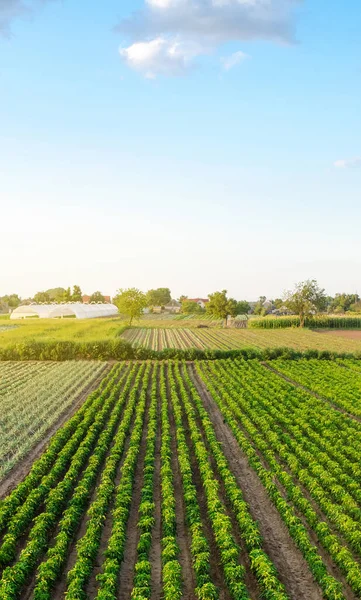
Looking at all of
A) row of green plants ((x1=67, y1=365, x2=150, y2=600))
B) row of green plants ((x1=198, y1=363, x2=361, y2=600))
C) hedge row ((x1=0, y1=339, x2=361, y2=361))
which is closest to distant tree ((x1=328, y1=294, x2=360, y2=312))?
hedge row ((x1=0, y1=339, x2=361, y2=361))

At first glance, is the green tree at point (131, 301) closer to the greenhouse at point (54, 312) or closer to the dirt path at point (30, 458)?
the greenhouse at point (54, 312)

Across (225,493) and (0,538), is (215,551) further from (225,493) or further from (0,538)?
(0,538)

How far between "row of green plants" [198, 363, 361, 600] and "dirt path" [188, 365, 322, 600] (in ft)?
0.95

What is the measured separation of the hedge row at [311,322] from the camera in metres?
84.4

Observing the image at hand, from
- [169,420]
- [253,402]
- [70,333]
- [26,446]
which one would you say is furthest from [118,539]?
[70,333]

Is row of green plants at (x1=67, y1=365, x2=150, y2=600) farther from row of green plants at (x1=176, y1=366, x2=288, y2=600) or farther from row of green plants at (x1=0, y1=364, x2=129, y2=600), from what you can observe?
row of green plants at (x1=176, y1=366, x2=288, y2=600)

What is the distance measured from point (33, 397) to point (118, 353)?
1907 cm

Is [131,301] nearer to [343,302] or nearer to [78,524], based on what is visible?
[78,524]

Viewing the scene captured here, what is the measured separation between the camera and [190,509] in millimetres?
12383

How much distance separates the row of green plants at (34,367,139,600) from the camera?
9.57m

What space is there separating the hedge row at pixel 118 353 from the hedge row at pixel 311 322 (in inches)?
1491

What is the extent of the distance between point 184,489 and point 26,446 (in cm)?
811

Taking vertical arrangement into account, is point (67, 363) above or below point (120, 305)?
below

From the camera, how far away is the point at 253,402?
2498 centimetres
